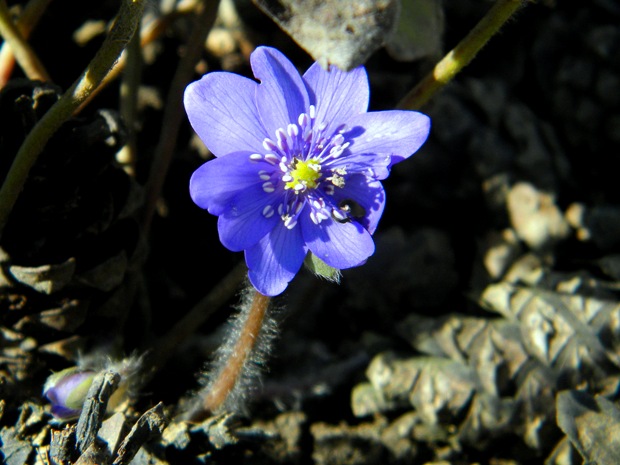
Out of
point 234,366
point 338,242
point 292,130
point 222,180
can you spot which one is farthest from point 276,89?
point 234,366

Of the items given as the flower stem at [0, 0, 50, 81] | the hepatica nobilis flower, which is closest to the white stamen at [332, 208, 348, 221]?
the hepatica nobilis flower

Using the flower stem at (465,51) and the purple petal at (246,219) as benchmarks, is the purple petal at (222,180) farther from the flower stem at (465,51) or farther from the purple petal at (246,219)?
the flower stem at (465,51)

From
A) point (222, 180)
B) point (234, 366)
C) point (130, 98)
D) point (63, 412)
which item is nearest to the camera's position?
point (222, 180)

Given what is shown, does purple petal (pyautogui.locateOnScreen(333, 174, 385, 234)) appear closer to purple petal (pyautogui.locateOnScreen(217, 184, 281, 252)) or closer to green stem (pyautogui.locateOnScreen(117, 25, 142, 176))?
purple petal (pyautogui.locateOnScreen(217, 184, 281, 252))

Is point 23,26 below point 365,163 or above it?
above

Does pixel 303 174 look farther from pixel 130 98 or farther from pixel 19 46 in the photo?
pixel 19 46

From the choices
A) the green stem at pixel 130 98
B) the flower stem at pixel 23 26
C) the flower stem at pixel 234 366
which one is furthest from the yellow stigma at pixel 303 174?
the flower stem at pixel 23 26
